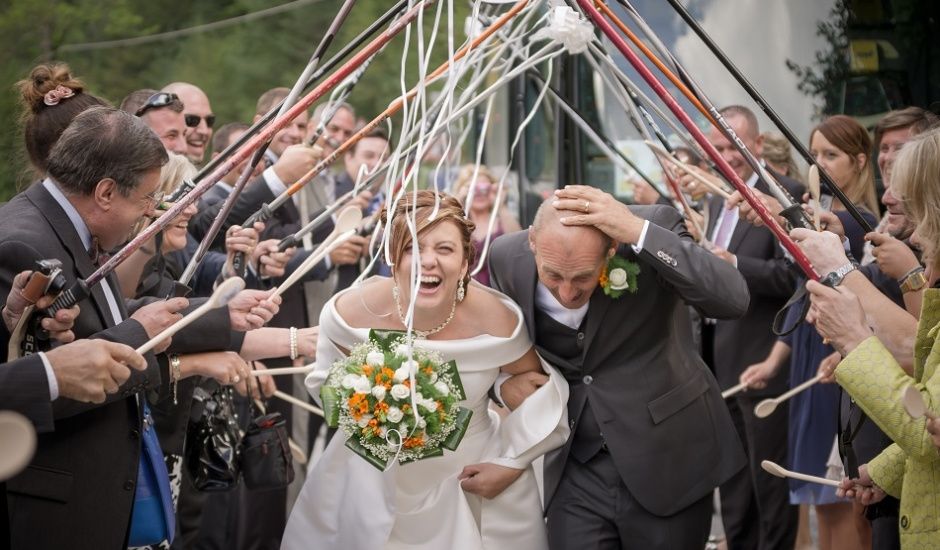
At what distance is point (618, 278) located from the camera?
16.5ft

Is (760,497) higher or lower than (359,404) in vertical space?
lower

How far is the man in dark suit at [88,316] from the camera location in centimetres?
406

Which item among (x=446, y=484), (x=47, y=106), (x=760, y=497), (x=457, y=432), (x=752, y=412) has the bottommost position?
(x=760, y=497)

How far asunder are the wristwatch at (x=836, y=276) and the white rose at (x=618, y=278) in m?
0.86

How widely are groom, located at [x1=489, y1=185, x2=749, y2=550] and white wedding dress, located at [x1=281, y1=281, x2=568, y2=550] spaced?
101 mm

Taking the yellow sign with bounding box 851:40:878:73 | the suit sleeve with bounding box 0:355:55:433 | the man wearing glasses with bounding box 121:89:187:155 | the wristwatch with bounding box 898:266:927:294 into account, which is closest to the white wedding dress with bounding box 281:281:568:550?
the wristwatch with bounding box 898:266:927:294

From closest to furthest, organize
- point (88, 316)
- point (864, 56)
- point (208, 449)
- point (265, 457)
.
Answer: point (88, 316) < point (208, 449) < point (265, 457) < point (864, 56)

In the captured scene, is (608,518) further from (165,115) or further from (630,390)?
(165,115)

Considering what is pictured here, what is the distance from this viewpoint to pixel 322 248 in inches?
220

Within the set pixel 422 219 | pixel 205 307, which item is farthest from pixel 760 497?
pixel 205 307

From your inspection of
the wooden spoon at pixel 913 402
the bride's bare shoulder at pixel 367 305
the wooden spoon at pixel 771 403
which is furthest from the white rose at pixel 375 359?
the wooden spoon at pixel 771 403

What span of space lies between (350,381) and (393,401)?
17 cm

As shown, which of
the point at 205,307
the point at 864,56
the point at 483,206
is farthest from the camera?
the point at 483,206

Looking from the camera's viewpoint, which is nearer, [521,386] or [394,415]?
[394,415]
